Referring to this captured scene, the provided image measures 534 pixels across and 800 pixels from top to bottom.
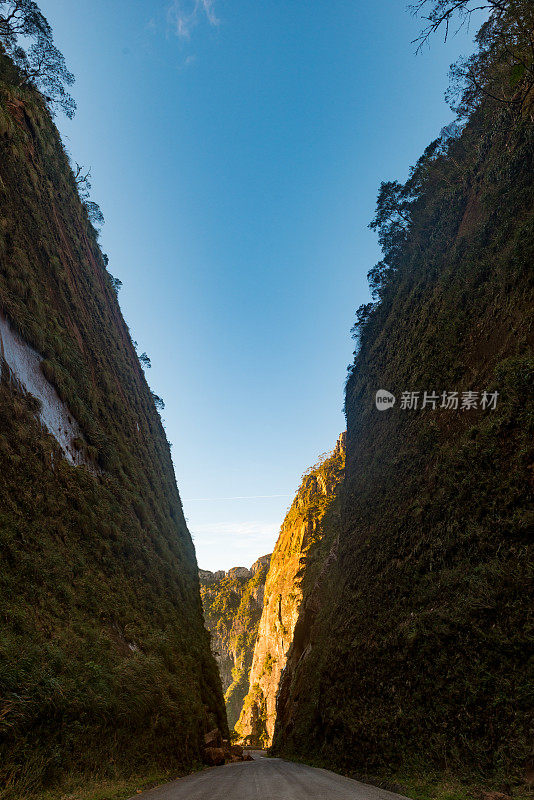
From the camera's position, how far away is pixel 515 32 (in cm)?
1058

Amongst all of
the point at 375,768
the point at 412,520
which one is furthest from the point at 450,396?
the point at 375,768

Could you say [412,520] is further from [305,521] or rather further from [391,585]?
[305,521]

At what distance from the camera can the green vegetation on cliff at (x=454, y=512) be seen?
6.72m

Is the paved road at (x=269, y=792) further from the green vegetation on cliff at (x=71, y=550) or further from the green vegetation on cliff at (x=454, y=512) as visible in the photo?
the green vegetation on cliff at (x=454, y=512)

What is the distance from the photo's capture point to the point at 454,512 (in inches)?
370

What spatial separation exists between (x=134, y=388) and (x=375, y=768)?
75.1 feet

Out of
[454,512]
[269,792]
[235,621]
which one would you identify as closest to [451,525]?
[454,512]

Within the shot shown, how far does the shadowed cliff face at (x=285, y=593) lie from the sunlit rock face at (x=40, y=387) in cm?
3862

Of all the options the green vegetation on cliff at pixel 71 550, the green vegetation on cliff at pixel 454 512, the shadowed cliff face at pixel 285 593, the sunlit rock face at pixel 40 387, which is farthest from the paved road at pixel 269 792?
the shadowed cliff face at pixel 285 593

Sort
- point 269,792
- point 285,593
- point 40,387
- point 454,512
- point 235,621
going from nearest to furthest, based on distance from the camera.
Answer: point 269,792 < point 454,512 < point 40,387 < point 285,593 < point 235,621

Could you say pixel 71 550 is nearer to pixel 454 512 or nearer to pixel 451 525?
pixel 451 525

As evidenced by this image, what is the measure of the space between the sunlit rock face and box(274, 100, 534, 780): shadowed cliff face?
11944 mm

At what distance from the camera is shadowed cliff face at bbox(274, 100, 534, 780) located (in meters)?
6.73

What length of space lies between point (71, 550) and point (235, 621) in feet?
328
